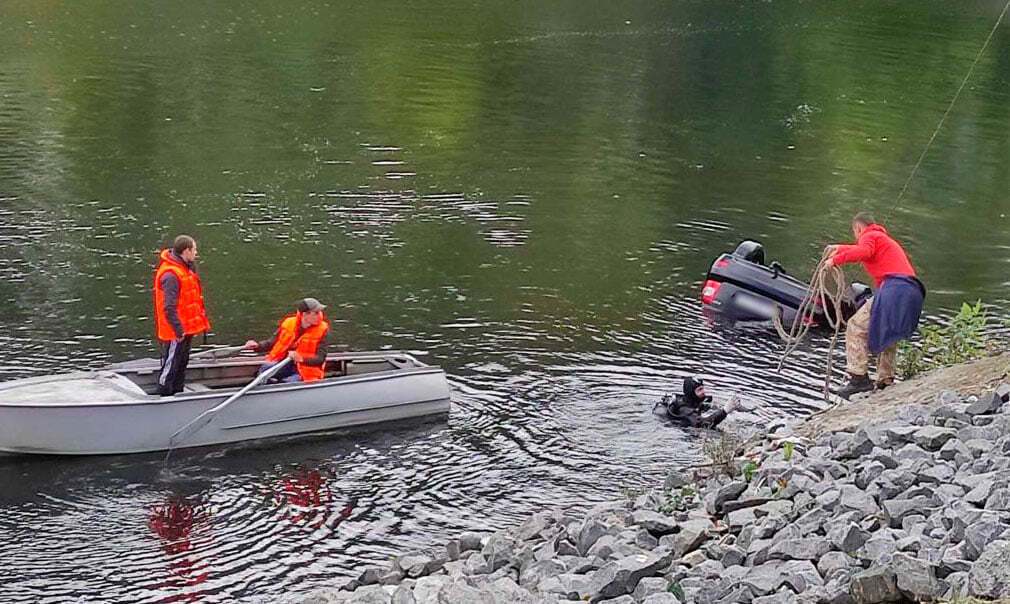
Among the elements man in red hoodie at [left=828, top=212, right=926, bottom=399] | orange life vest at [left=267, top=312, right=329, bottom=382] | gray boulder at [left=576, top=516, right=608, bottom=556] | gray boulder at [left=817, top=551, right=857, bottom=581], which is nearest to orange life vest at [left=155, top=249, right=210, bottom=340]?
orange life vest at [left=267, top=312, right=329, bottom=382]

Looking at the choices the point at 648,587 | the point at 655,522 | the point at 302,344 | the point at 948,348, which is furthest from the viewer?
the point at 948,348

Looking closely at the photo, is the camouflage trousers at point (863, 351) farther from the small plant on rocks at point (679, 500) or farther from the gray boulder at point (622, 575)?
the gray boulder at point (622, 575)

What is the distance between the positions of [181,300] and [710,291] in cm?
739

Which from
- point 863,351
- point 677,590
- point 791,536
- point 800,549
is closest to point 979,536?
point 800,549

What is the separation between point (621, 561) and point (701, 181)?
62.2ft

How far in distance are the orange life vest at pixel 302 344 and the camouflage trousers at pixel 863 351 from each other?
5105 millimetres

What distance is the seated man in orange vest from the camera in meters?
14.1

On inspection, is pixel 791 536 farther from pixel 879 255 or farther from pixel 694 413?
pixel 694 413

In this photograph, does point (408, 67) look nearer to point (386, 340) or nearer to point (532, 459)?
point (386, 340)

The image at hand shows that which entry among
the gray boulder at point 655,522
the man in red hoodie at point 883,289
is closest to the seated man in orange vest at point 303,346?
the man in red hoodie at point 883,289

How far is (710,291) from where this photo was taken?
60.5ft

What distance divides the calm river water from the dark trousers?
840 millimetres

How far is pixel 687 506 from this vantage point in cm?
1049

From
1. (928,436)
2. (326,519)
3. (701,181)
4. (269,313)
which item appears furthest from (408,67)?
(928,436)
